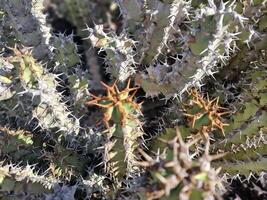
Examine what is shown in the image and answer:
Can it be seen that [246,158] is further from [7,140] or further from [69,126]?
[7,140]

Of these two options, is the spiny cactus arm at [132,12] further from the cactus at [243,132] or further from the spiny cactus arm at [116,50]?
the cactus at [243,132]

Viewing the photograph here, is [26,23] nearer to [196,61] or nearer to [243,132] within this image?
[196,61]

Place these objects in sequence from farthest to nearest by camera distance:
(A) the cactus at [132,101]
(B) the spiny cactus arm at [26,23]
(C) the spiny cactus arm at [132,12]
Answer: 1. (B) the spiny cactus arm at [26,23]
2. (C) the spiny cactus arm at [132,12]
3. (A) the cactus at [132,101]

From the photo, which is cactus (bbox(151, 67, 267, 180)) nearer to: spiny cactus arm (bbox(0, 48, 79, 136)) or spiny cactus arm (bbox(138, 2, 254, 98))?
spiny cactus arm (bbox(138, 2, 254, 98))

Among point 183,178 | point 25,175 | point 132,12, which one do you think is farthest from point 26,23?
point 183,178

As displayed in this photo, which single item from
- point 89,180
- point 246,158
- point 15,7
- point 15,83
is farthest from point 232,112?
point 15,7

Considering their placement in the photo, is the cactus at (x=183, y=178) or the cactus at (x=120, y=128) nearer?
the cactus at (x=183, y=178)

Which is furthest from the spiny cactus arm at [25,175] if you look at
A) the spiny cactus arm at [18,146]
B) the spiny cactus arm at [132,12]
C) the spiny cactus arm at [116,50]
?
the spiny cactus arm at [132,12]

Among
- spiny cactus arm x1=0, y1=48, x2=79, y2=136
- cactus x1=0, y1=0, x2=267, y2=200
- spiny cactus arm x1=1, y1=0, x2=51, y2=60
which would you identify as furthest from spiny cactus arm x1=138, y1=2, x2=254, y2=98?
spiny cactus arm x1=1, y1=0, x2=51, y2=60
